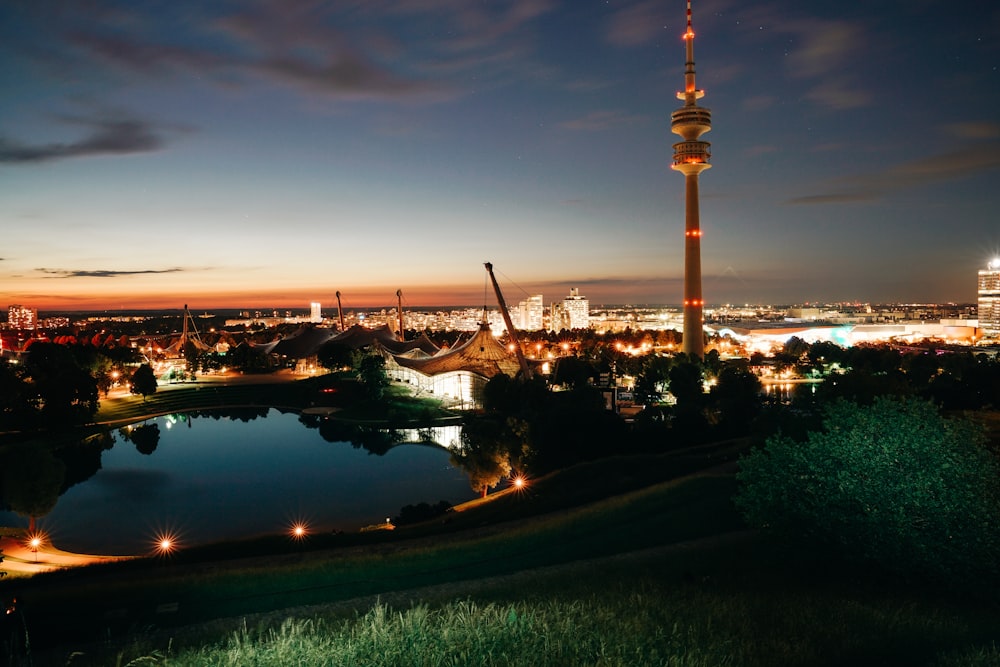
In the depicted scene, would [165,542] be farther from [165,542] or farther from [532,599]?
[532,599]

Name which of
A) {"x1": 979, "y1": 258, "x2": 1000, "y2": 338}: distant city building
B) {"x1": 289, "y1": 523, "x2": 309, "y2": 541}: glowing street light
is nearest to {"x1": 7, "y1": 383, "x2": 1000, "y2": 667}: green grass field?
{"x1": 289, "y1": 523, "x2": 309, "y2": 541}: glowing street light

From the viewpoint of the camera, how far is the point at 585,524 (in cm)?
1856

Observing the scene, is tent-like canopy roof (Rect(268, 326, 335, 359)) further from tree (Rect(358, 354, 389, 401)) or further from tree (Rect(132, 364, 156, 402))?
tree (Rect(132, 364, 156, 402))

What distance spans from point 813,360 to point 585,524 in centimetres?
6599

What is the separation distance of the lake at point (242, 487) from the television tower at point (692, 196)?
39064 millimetres

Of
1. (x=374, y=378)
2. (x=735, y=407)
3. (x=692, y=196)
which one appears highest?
(x=692, y=196)

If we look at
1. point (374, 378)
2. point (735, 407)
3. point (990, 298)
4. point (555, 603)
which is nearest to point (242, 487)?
point (735, 407)

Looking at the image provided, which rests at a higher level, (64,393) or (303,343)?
(303,343)

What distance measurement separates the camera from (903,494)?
1072 cm

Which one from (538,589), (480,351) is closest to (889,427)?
(538,589)

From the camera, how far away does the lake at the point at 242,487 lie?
2500 cm

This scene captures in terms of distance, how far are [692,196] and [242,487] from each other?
2320 inches

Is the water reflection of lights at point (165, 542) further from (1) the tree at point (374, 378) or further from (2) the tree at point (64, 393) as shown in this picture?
(1) the tree at point (374, 378)

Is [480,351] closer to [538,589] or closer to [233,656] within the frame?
[538,589]
